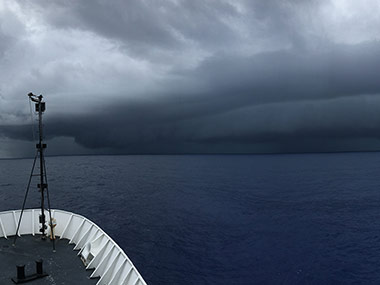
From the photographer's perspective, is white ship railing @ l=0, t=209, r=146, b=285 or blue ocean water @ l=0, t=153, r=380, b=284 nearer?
white ship railing @ l=0, t=209, r=146, b=285

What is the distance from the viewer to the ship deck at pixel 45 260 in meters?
18.2

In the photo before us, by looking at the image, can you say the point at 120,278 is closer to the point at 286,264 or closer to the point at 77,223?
the point at 77,223

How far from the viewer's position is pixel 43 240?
2519 cm

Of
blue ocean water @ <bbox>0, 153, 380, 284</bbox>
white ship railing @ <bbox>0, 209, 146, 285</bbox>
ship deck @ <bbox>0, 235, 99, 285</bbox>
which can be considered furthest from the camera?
blue ocean water @ <bbox>0, 153, 380, 284</bbox>

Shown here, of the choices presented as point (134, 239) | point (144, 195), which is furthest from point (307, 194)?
point (134, 239)

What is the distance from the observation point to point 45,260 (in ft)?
69.2

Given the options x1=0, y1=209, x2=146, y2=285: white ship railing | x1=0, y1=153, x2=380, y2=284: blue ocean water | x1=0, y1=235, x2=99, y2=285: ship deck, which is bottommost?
x1=0, y1=153, x2=380, y2=284: blue ocean water

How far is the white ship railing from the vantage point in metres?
17.4

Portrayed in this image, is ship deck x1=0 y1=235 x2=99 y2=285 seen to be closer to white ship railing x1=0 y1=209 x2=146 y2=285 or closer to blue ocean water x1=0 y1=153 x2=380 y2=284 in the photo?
white ship railing x1=0 y1=209 x2=146 y2=285

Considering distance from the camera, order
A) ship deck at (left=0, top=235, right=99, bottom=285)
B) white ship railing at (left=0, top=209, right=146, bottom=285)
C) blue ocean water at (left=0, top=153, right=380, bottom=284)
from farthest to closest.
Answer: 1. blue ocean water at (left=0, top=153, right=380, bottom=284)
2. ship deck at (left=0, top=235, right=99, bottom=285)
3. white ship railing at (left=0, top=209, right=146, bottom=285)

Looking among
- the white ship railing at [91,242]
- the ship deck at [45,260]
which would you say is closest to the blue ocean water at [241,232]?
the white ship railing at [91,242]

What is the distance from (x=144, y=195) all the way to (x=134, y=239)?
1676 inches

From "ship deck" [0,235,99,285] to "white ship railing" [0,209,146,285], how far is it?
0.61 meters

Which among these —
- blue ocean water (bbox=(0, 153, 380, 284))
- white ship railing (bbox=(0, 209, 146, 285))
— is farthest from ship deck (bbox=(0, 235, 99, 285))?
blue ocean water (bbox=(0, 153, 380, 284))
